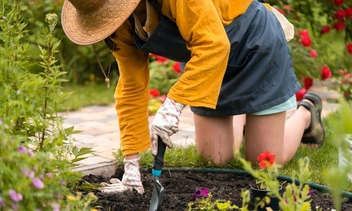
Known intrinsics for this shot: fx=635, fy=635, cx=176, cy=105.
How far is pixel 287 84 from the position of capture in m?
2.98

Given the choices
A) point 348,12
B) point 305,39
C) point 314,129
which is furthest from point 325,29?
point 314,129

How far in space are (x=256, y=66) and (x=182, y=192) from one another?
0.66 meters

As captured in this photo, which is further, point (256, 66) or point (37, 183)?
point (256, 66)

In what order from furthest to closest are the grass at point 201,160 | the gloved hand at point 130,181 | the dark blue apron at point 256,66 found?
the grass at point 201,160, the dark blue apron at point 256,66, the gloved hand at point 130,181

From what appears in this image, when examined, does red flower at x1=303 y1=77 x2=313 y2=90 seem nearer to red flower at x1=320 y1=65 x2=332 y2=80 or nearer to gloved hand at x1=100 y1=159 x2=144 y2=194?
red flower at x1=320 y1=65 x2=332 y2=80

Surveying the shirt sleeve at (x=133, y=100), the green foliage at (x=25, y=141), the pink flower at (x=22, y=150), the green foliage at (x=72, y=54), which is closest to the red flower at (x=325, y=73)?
the green foliage at (x=72, y=54)

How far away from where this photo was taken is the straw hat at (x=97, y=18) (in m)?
2.23

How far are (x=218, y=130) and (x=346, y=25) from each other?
2.10m

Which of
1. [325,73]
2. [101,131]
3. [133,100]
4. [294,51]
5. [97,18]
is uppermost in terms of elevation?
[97,18]

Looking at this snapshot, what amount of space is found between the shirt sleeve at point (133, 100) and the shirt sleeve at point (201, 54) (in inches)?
16.1

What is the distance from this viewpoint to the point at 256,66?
9.39 feet

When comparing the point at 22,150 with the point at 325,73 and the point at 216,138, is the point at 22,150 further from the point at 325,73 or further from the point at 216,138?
the point at 325,73

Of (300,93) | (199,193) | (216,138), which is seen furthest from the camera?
(300,93)

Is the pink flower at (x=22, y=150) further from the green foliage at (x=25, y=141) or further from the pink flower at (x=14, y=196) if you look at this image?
the pink flower at (x=14, y=196)
